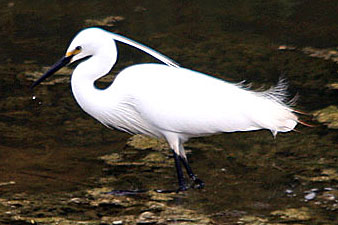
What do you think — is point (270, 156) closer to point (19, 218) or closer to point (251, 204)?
point (251, 204)

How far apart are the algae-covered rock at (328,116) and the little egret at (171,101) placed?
69 centimetres

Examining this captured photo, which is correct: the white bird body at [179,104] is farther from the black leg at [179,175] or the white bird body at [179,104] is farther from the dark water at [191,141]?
the dark water at [191,141]

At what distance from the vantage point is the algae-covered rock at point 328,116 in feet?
13.4

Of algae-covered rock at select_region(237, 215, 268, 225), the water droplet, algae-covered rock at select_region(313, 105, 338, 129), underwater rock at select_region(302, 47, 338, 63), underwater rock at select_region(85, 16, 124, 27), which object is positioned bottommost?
algae-covered rock at select_region(237, 215, 268, 225)

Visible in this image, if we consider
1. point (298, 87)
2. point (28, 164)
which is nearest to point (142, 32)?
point (298, 87)

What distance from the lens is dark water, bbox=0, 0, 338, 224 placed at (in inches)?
131

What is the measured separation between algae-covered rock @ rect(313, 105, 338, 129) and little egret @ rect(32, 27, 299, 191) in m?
0.69

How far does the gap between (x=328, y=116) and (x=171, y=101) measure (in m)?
1.19

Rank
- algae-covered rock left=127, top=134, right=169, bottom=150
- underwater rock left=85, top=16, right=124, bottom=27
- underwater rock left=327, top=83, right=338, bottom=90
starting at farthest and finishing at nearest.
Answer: underwater rock left=85, top=16, right=124, bottom=27, underwater rock left=327, top=83, right=338, bottom=90, algae-covered rock left=127, top=134, right=169, bottom=150

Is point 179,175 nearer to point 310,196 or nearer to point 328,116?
point 310,196

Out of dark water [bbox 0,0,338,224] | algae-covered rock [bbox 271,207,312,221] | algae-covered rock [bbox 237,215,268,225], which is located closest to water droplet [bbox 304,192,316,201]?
dark water [bbox 0,0,338,224]

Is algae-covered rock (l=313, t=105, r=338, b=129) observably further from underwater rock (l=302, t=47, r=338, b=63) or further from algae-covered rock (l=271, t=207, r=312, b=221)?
algae-covered rock (l=271, t=207, r=312, b=221)

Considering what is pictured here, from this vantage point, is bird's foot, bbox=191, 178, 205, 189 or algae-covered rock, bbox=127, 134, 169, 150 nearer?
bird's foot, bbox=191, 178, 205, 189

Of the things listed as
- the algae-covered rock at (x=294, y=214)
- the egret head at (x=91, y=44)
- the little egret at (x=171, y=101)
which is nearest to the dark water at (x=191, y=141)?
the algae-covered rock at (x=294, y=214)
